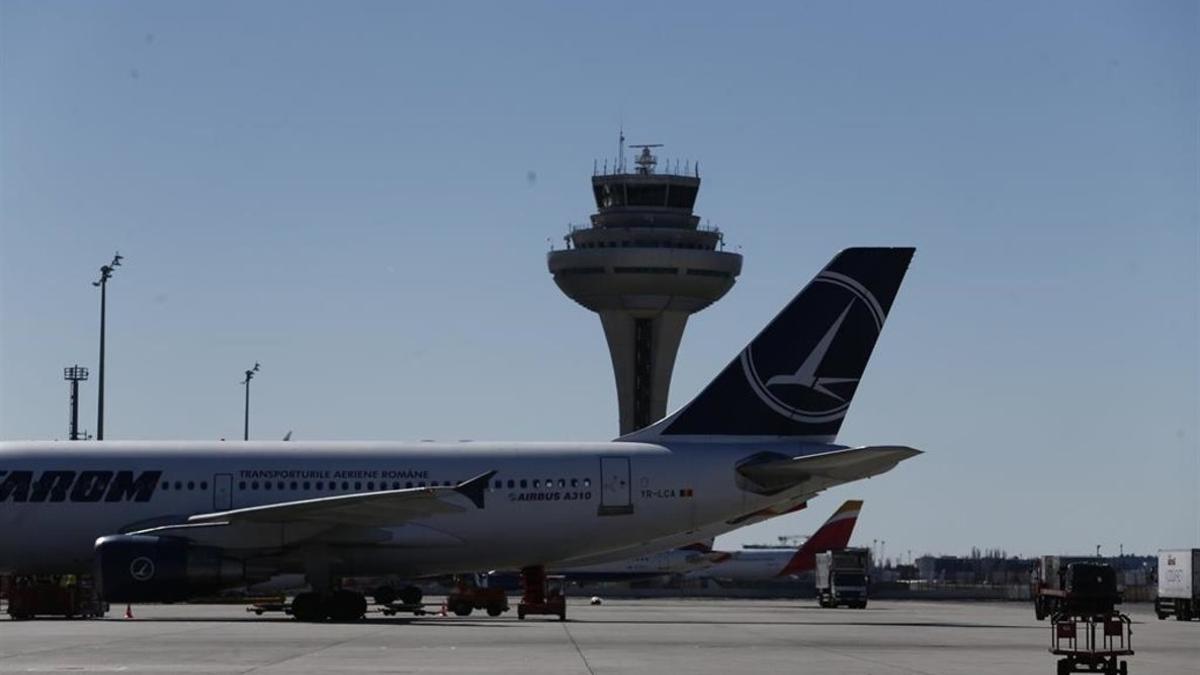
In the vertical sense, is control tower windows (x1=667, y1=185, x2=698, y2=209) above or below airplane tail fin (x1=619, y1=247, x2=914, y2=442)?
above

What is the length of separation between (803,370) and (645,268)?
94.5 m

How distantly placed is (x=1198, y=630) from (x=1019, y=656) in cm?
1647

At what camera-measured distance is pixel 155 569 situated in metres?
36.4

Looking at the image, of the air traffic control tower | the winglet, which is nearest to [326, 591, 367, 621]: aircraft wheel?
the winglet

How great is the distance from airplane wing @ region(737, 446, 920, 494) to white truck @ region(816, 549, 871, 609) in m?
30.1

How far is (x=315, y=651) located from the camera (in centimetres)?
2597

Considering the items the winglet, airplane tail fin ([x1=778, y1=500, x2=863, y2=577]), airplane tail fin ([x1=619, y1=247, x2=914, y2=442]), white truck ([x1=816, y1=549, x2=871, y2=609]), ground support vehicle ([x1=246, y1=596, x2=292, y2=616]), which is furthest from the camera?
airplane tail fin ([x1=778, y1=500, x2=863, y2=577])

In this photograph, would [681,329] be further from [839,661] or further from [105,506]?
[839,661]

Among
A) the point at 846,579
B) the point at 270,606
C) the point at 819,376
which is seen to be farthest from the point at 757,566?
the point at 819,376

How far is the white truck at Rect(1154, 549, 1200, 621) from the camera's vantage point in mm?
55231

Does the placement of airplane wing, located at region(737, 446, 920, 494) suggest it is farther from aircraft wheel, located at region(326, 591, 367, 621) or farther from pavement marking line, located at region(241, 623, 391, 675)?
pavement marking line, located at region(241, 623, 391, 675)

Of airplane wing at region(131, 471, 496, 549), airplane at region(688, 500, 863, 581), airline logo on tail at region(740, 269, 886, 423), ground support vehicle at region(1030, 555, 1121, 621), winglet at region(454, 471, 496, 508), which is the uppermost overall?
airline logo on tail at region(740, 269, 886, 423)

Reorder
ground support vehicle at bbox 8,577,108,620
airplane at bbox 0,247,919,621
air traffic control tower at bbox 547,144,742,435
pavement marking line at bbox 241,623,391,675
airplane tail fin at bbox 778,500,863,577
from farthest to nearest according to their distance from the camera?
air traffic control tower at bbox 547,144,742,435
airplane tail fin at bbox 778,500,863,577
ground support vehicle at bbox 8,577,108,620
airplane at bbox 0,247,919,621
pavement marking line at bbox 241,623,391,675

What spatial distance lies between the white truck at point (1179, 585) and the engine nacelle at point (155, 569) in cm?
3036
